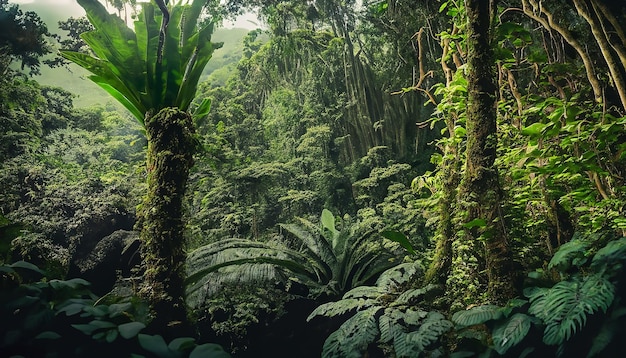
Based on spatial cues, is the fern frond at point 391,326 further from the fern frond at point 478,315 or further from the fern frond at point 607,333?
the fern frond at point 607,333

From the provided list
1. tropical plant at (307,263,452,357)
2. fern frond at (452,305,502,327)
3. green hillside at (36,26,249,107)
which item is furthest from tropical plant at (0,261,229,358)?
green hillside at (36,26,249,107)

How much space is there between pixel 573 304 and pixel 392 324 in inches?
28.5

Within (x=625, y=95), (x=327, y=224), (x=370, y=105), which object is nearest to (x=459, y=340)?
(x=625, y=95)

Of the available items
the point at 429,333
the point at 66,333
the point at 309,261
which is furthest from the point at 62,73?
the point at 429,333

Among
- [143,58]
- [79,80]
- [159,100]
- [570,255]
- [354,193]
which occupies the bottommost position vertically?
[570,255]

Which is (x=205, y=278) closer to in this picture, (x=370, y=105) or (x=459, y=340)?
(x=459, y=340)

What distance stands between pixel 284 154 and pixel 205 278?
305 cm

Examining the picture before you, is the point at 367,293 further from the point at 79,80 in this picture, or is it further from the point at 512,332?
the point at 79,80

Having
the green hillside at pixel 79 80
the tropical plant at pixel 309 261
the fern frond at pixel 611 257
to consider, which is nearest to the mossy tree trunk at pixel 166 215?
the tropical plant at pixel 309 261

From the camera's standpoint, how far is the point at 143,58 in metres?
2.27

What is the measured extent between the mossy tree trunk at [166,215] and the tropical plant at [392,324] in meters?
0.82

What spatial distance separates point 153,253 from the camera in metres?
2.07

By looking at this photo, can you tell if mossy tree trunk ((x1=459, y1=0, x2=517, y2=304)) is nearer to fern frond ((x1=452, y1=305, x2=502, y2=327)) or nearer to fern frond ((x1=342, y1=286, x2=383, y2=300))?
fern frond ((x1=452, y1=305, x2=502, y2=327))

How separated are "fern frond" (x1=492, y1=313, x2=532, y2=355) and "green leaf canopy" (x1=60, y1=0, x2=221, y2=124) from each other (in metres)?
2.03
